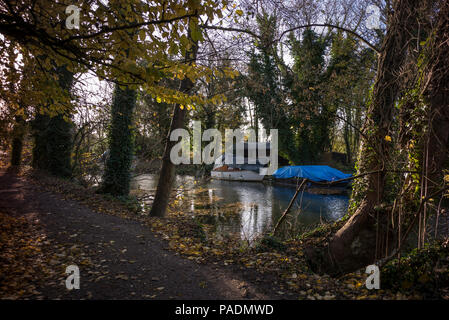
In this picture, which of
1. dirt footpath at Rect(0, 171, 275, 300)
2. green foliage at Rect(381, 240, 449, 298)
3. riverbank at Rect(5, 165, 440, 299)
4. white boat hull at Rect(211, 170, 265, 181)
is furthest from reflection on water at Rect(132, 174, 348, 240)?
white boat hull at Rect(211, 170, 265, 181)

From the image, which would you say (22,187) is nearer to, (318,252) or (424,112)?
(318,252)

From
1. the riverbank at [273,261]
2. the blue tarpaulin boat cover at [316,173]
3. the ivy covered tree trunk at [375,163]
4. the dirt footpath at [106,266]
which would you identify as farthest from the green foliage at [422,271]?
the blue tarpaulin boat cover at [316,173]

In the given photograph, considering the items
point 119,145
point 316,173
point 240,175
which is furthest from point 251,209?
point 240,175

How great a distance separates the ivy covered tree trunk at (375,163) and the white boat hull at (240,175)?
20176 mm

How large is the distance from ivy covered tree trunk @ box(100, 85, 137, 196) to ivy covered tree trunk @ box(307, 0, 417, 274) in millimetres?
7903

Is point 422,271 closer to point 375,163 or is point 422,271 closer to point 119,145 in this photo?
point 375,163

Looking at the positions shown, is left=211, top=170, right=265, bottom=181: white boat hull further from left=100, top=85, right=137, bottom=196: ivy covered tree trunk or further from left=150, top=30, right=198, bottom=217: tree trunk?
left=150, top=30, right=198, bottom=217: tree trunk

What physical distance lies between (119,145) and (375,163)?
883cm

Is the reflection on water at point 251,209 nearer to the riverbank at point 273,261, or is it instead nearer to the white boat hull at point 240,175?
the riverbank at point 273,261

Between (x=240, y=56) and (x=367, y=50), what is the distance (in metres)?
9.86

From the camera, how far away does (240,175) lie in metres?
25.5

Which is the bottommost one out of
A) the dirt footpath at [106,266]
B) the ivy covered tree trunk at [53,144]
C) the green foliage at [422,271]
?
the dirt footpath at [106,266]

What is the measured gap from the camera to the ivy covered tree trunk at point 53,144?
1152 cm
